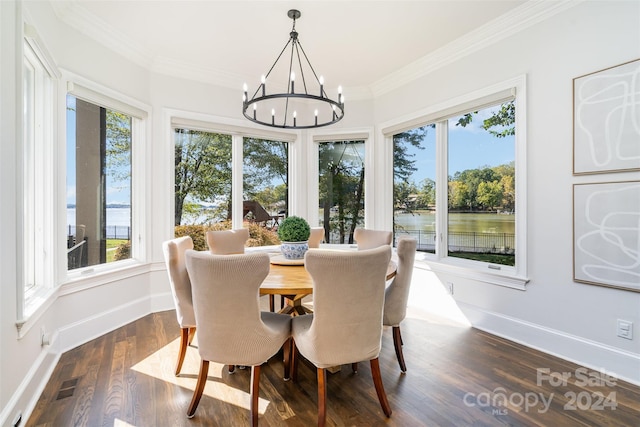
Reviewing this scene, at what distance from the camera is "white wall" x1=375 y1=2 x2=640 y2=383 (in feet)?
7.02

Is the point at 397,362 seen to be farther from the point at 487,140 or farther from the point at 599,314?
the point at 487,140

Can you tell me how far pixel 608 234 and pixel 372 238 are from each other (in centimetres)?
172

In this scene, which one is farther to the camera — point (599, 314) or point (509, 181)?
point (509, 181)

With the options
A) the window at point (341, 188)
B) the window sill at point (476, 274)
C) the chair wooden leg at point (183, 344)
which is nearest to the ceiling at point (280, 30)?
the window at point (341, 188)

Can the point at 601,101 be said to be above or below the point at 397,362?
above

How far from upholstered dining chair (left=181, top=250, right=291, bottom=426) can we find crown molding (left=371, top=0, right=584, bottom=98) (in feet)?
9.74

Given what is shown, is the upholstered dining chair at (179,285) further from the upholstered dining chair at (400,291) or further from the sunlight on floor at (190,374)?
the upholstered dining chair at (400,291)

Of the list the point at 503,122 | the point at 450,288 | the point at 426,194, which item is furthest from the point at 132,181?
the point at 503,122

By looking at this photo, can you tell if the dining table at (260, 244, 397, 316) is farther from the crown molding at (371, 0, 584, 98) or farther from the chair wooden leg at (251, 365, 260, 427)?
the crown molding at (371, 0, 584, 98)

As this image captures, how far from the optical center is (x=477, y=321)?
300 cm

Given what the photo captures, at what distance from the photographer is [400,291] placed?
2.22 metres

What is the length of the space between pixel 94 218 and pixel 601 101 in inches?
172

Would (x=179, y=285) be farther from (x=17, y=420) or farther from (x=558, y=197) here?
(x=558, y=197)

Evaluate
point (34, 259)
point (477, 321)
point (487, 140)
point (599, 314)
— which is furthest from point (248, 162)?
point (599, 314)
